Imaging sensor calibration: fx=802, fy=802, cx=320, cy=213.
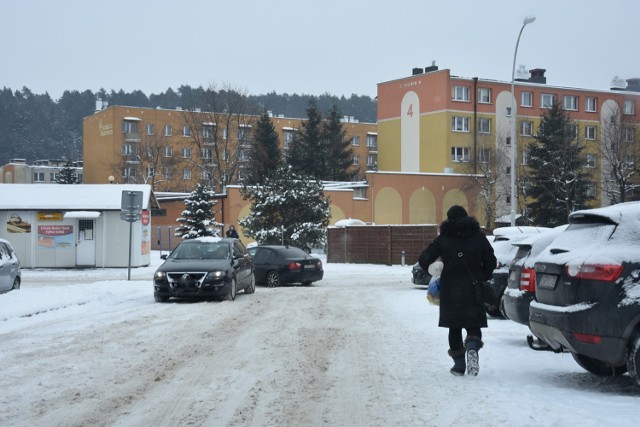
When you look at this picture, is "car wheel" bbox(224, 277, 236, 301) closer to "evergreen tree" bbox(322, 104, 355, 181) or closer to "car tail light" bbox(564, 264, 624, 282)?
"car tail light" bbox(564, 264, 624, 282)

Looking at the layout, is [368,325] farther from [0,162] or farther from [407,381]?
[0,162]

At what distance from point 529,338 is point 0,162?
137 meters

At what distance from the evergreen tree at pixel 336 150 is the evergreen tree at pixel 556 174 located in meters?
28.6

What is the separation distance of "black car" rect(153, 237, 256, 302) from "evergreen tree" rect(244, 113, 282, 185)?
56578 millimetres

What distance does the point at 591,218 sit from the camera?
27.2 feet

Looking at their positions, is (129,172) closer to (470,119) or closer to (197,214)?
(470,119)

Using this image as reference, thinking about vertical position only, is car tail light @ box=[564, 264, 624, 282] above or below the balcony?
below

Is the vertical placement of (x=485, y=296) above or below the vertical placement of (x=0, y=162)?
below

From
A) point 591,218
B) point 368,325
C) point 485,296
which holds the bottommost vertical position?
point 368,325

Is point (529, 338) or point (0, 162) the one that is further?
point (0, 162)

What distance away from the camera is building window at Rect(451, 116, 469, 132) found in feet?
230

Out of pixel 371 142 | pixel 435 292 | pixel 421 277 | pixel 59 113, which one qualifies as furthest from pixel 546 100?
pixel 59 113

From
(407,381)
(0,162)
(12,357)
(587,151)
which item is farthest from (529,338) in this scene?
(0,162)

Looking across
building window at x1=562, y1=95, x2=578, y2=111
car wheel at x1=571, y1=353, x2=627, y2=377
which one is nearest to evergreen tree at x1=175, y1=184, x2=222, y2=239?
building window at x1=562, y1=95, x2=578, y2=111
